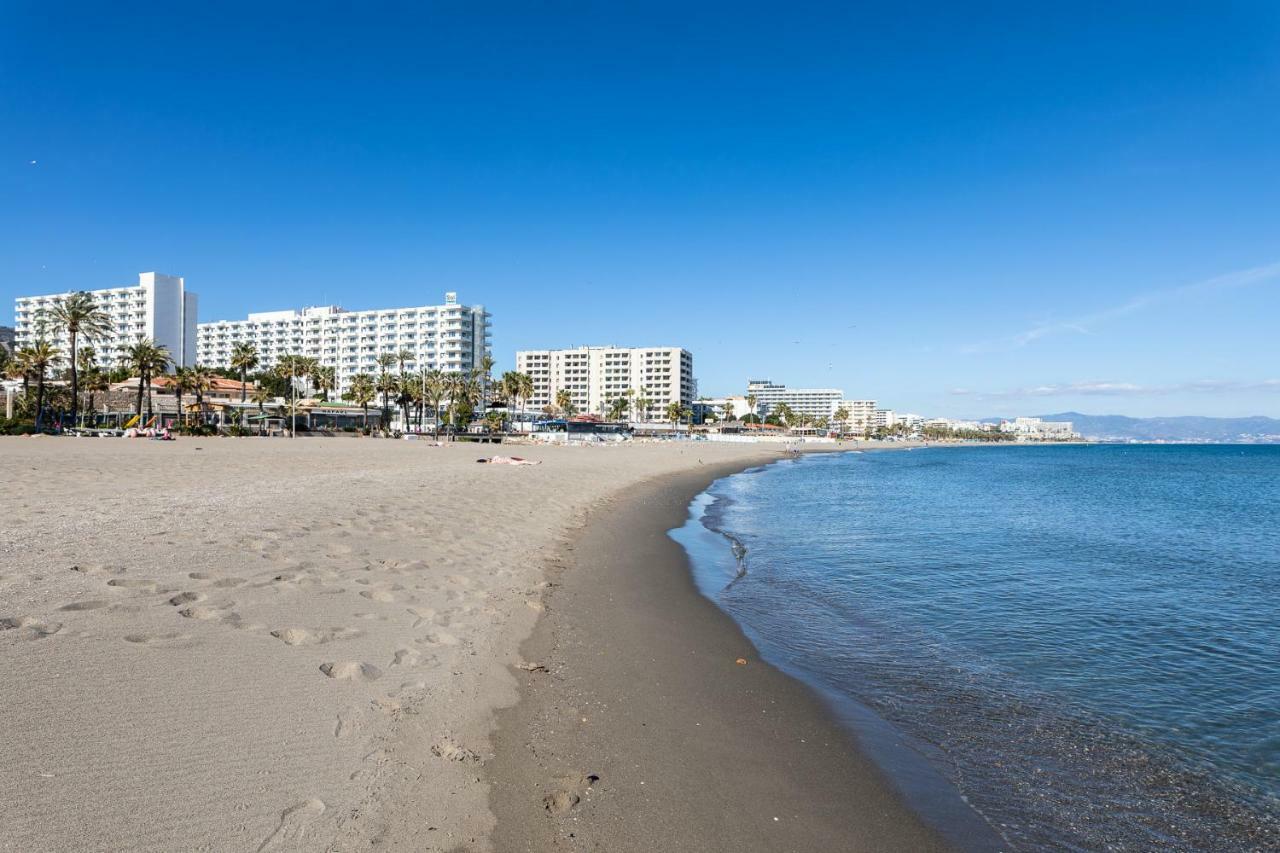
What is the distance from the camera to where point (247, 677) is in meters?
5.09

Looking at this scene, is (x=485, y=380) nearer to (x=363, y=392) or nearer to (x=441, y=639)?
(x=363, y=392)

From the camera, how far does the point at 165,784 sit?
11.8 feet

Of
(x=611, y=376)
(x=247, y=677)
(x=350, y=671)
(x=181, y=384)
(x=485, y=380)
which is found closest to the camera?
(x=247, y=677)

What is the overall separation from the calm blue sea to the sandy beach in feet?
3.18

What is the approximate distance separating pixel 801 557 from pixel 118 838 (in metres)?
13.5

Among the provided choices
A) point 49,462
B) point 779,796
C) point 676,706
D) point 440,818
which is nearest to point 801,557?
point 676,706

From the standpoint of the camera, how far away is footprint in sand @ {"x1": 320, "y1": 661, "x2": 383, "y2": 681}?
5.49 metres

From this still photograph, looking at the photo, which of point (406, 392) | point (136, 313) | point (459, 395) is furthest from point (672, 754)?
point (136, 313)

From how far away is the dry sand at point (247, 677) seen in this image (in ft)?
11.5

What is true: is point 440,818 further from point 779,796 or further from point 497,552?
point 497,552

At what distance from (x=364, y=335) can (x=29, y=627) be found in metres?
152

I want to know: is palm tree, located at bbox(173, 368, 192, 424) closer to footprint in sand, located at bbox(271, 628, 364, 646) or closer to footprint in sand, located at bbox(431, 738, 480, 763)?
footprint in sand, located at bbox(271, 628, 364, 646)

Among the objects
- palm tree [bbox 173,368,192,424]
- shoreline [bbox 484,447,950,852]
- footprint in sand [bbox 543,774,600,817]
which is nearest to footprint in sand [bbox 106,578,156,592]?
shoreline [bbox 484,447,950,852]

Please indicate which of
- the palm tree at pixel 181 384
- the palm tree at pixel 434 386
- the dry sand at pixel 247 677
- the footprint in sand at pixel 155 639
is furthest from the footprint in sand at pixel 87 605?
the palm tree at pixel 434 386
